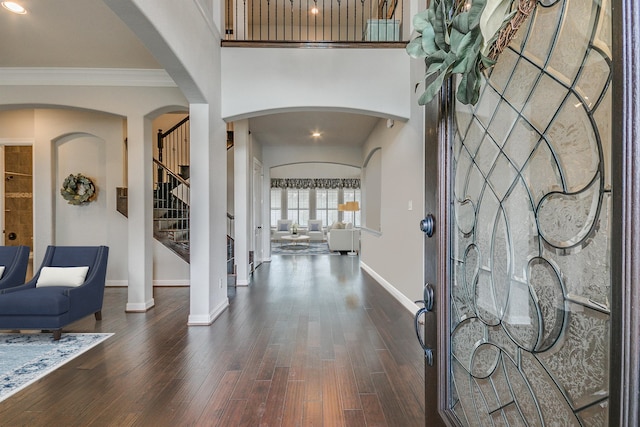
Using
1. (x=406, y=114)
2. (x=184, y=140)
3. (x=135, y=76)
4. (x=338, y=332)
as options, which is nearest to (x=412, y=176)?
(x=406, y=114)

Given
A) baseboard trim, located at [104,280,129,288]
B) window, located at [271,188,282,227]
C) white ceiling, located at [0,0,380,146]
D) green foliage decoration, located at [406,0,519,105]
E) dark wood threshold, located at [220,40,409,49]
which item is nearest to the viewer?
green foliage decoration, located at [406,0,519,105]

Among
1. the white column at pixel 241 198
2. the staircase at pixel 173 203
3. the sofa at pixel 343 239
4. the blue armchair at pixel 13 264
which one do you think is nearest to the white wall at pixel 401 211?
the white column at pixel 241 198

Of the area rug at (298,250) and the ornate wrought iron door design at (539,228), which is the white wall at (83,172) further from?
the ornate wrought iron door design at (539,228)

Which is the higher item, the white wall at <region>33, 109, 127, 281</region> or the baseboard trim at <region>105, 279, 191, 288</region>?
the white wall at <region>33, 109, 127, 281</region>

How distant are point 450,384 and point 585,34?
3.13ft

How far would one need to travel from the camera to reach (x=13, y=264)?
4.02 metres

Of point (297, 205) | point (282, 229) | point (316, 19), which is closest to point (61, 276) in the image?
point (316, 19)

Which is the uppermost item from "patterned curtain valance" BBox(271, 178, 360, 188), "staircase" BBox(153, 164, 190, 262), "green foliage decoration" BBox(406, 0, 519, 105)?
"patterned curtain valance" BBox(271, 178, 360, 188)

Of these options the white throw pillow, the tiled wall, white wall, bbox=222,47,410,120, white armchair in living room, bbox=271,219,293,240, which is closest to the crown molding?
white wall, bbox=222,47,410,120

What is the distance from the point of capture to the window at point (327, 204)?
48.9ft

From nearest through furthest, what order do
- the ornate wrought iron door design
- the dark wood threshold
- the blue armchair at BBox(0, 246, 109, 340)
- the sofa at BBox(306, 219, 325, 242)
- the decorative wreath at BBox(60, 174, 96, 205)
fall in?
the ornate wrought iron door design
the blue armchair at BBox(0, 246, 109, 340)
the dark wood threshold
the decorative wreath at BBox(60, 174, 96, 205)
the sofa at BBox(306, 219, 325, 242)

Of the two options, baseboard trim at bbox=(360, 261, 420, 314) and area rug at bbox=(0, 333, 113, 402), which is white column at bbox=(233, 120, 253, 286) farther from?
area rug at bbox=(0, 333, 113, 402)

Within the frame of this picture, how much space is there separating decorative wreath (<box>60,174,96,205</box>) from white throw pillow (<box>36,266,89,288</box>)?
6.62 feet

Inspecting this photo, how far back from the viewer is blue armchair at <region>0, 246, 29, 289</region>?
393 cm
